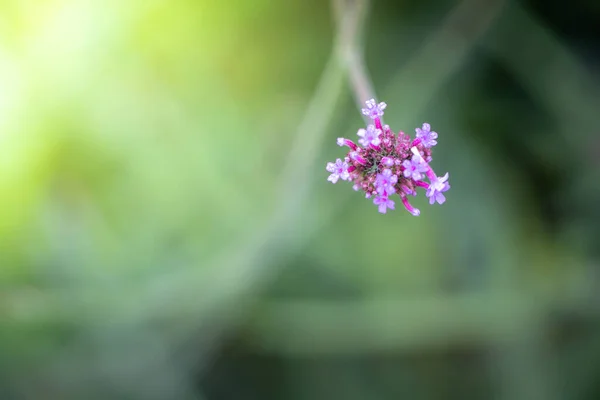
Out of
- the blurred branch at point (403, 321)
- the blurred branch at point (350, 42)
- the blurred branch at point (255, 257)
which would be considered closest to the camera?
the blurred branch at point (350, 42)

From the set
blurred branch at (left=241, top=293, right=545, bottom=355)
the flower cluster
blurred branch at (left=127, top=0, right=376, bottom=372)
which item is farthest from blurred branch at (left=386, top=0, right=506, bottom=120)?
the flower cluster

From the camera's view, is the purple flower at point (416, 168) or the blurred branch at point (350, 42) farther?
the blurred branch at point (350, 42)

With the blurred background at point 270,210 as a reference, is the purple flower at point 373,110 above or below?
below

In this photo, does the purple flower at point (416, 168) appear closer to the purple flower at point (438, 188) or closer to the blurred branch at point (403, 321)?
the purple flower at point (438, 188)

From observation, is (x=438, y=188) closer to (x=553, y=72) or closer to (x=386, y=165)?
(x=386, y=165)

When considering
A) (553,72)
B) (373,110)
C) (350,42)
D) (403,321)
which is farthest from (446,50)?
(373,110)

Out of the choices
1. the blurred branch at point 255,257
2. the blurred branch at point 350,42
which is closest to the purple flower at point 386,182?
the blurred branch at point 350,42

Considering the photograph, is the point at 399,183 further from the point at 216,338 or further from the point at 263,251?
the point at 216,338

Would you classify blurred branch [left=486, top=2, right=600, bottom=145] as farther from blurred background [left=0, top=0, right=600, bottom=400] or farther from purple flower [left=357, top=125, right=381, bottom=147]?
purple flower [left=357, top=125, right=381, bottom=147]

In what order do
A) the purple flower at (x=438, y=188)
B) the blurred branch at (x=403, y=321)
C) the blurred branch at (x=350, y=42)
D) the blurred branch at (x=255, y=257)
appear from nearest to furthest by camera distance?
the purple flower at (x=438, y=188)
the blurred branch at (x=350, y=42)
the blurred branch at (x=255, y=257)
the blurred branch at (x=403, y=321)
